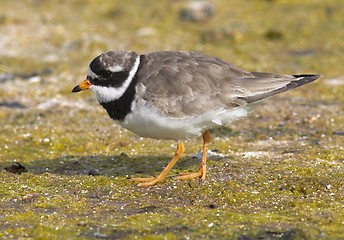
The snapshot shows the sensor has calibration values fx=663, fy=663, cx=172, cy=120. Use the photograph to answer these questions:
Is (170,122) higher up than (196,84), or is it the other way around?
(196,84)

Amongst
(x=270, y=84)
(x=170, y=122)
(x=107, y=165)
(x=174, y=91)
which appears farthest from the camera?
(x=107, y=165)

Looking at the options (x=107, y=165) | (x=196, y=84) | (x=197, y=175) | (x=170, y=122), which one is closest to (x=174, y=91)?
(x=196, y=84)

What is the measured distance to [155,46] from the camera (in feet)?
55.0

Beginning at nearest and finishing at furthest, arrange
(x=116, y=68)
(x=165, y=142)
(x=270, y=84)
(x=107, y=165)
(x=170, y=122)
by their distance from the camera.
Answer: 1. (x=170, y=122)
2. (x=116, y=68)
3. (x=270, y=84)
4. (x=107, y=165)
5. (x=165, y=142)

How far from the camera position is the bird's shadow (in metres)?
9.07

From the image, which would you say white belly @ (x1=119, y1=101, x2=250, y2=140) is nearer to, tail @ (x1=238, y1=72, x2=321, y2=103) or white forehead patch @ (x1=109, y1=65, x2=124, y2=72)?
tail @ (x1=238, y1=72, x2=321, y2=103)

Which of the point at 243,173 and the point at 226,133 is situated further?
the point at 226,133

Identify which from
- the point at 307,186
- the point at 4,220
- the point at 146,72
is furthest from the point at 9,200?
the point at 307,186

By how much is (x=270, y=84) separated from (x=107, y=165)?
259cm

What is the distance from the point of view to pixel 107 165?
9.40 metres

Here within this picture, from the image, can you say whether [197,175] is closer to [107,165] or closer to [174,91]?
[174,91]

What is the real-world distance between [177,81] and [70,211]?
212 centimetres

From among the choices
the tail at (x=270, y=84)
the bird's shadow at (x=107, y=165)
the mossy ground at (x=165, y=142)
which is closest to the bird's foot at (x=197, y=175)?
the mossy ground at (x=165, y=142)

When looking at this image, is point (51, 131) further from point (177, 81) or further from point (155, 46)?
point (155, 46)
